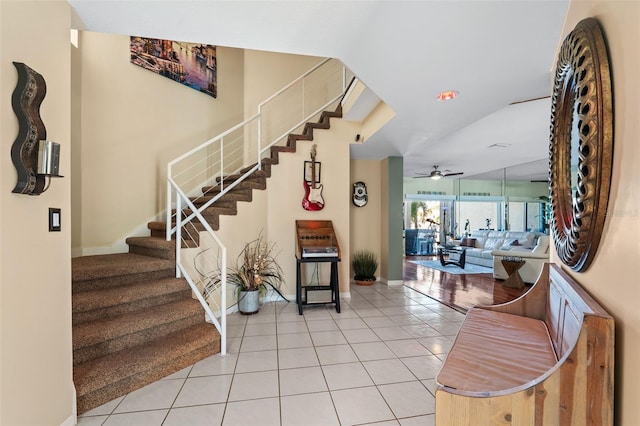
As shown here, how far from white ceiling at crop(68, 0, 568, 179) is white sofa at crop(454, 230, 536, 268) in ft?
17.2

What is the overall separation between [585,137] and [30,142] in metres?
2.39

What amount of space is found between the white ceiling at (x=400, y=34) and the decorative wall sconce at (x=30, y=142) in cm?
72

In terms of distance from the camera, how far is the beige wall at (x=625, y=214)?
2.93 feet

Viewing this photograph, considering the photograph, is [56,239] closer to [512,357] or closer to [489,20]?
[512,357]

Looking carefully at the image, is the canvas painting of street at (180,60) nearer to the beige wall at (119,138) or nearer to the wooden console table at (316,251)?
the beige wall at (119,138)

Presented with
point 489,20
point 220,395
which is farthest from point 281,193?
point 489,20

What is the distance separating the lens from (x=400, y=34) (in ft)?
6.61

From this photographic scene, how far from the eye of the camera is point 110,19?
1933 millimetres

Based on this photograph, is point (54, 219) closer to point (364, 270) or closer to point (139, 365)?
point (139, 365)

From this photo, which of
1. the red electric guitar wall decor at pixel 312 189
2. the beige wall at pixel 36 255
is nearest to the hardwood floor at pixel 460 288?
the red electric guitar wall decor at pixel 312 189

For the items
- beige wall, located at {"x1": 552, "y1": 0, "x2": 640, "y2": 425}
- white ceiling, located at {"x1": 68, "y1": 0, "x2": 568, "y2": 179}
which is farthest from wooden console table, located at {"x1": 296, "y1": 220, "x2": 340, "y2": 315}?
beige wall, located at {"x1": 552, "y1": 0, "x2": 640, "y2": 425}

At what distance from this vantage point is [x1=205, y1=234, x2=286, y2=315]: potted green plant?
3.84 meters

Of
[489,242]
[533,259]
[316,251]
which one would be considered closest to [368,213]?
[316,251]

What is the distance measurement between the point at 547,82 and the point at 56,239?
384cm
